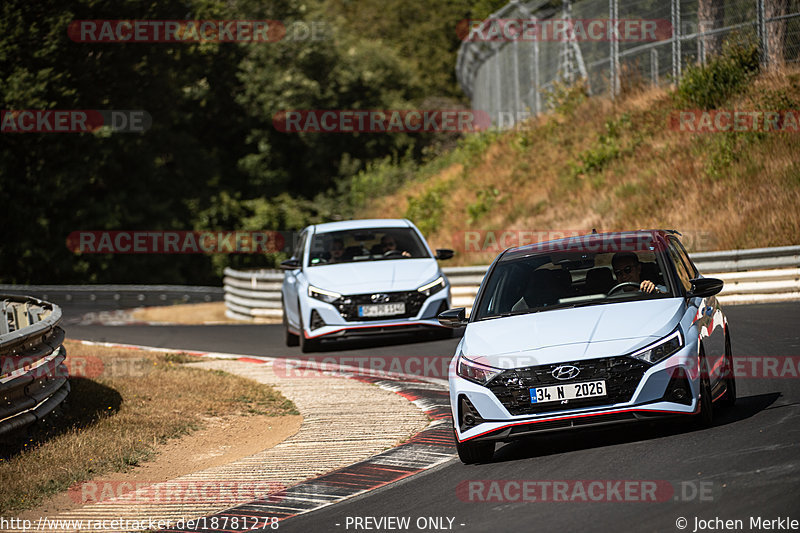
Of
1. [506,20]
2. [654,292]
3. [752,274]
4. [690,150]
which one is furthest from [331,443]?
[506,20]

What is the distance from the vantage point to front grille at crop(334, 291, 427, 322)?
15.5 m

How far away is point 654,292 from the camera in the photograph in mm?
8367

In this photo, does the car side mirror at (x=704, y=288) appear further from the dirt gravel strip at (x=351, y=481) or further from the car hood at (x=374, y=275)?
the car hood at (x=374, y=275)

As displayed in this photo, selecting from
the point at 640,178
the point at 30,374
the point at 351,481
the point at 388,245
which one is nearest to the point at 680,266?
the point at 351,481

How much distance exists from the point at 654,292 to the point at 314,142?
43.8 metres

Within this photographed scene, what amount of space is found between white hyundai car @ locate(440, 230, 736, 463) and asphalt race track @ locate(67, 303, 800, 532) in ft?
0.85

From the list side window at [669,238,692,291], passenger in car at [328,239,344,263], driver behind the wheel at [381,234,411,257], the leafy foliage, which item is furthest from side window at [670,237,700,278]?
the leafy foliage

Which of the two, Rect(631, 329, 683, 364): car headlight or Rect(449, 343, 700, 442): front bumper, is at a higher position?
Rect(631, 329, 683, 364): car headlight

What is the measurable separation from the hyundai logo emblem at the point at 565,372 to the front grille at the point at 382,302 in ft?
27.1

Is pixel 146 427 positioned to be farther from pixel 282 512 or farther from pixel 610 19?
pixel 610 19

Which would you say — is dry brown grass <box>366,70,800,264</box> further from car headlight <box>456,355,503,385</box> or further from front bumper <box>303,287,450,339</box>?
car headlight <box>456,355,503,385</box>

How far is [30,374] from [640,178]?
17.6 meters

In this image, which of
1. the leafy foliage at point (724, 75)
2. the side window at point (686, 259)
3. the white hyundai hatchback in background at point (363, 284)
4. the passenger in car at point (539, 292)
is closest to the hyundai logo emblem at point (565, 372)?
the passenger in car at point (539, 292)

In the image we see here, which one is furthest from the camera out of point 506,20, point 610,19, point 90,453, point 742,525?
point 506,20
